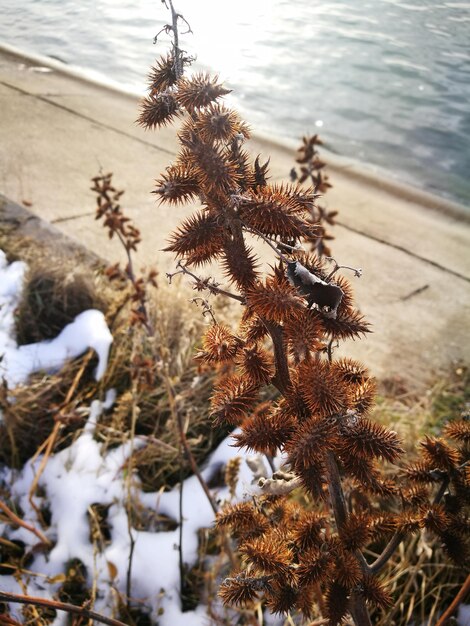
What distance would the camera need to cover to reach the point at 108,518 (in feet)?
8.71

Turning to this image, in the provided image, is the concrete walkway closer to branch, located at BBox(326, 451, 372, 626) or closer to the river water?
the river water

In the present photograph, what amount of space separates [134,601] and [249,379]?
1580 millimetres

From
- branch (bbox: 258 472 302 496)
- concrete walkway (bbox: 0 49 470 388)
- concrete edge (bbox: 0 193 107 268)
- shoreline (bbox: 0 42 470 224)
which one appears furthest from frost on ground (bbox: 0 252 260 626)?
shoreline (bbox: 0 42 470 224)

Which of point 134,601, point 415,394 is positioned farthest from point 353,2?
point 134,601

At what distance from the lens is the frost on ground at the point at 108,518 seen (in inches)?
92.0

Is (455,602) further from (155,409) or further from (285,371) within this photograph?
(155,409)

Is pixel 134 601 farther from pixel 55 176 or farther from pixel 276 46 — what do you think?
pixel 276 46

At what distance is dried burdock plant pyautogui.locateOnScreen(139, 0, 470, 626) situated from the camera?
98 centimetres

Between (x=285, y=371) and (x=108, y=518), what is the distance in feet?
5.92

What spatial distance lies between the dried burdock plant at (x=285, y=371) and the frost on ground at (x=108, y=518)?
1058 millimetres

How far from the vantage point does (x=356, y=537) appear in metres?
1.27

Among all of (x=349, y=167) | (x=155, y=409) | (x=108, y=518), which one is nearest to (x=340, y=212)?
(x=349, y=167)

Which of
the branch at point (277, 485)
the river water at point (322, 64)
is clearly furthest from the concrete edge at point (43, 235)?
the river water at point (322, 64)

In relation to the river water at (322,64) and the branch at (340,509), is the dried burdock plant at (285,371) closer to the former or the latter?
the branch at (340,509)
